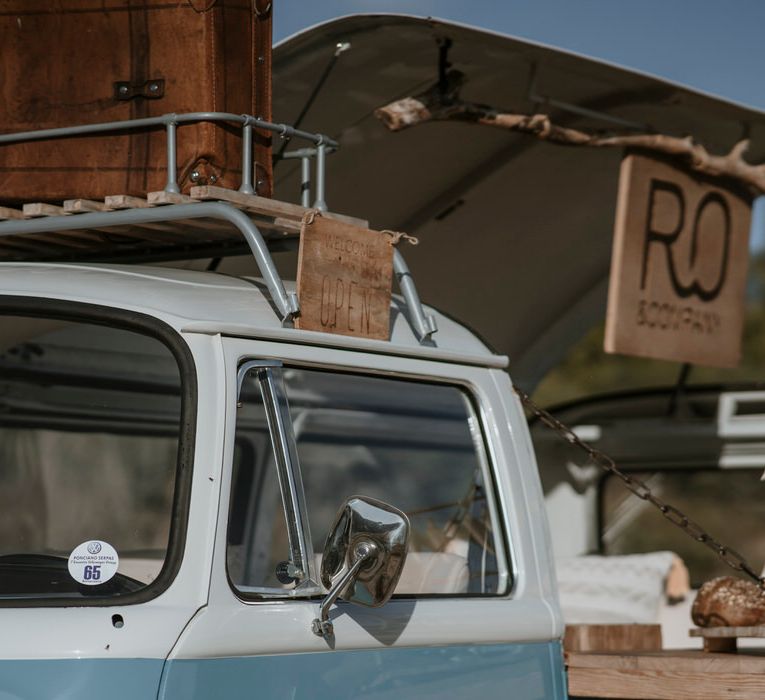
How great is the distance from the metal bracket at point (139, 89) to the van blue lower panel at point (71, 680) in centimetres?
134

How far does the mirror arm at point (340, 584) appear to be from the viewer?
2602 mm

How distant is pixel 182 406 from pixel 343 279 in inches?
21.6

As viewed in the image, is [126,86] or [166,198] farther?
[126,86]

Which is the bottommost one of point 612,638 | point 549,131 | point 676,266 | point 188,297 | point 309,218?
point 612,638

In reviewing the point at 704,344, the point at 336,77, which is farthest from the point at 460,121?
the point at 704,344

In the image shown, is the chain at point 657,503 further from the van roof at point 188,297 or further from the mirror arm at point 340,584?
the mirror arm at point 340,584

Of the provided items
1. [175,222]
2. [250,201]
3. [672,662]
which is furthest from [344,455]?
[250,201]

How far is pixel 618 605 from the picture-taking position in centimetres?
551

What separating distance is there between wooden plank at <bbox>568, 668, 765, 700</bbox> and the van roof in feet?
2.74

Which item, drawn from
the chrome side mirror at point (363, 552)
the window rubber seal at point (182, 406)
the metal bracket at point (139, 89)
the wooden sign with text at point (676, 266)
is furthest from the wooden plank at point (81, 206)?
the wooden sign with text at point (676, 266)

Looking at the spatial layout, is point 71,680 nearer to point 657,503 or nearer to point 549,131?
point 657,503

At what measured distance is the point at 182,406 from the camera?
2.69m

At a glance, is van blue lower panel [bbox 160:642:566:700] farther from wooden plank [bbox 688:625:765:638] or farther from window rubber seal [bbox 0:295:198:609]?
wooden plank [bbox 688:625:765:638]

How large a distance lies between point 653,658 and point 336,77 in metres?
1.96
